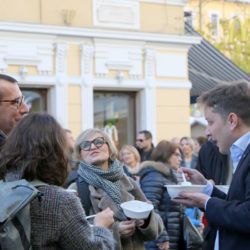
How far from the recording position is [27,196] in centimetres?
223

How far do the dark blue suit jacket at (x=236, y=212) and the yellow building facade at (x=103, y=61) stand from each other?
26.3 feet

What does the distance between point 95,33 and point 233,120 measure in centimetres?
844

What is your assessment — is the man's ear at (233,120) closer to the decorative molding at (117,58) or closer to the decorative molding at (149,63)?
the decorative molding at (117,58)

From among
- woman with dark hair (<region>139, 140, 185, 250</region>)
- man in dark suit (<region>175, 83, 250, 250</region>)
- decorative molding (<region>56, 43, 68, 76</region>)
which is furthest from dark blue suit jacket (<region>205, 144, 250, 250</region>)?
decorative molding (<region>56, 43, 68, 76</region>)

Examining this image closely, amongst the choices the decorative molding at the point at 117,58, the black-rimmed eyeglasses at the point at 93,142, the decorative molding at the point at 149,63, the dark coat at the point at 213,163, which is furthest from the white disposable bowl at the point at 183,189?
the decorative molding at the point at 149,63

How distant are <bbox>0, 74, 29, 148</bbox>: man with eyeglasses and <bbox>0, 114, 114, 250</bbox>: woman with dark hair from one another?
2.07 ft

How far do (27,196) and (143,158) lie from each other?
25.0 ft

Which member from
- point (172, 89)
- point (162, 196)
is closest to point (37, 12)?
point (172, 89)

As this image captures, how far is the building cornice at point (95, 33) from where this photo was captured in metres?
10.2

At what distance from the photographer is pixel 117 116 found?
12.4 metres

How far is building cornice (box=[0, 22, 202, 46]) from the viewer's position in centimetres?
1023

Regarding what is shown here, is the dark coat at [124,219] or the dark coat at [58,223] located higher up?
the dark coat at [58,223]

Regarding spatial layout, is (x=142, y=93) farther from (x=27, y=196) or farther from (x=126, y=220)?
(x=27, y=196)

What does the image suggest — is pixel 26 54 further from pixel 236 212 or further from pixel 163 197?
pixel 236 212
